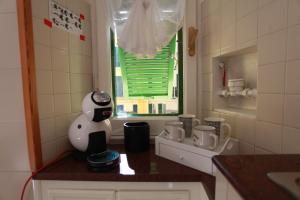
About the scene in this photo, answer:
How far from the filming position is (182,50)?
1.39 m

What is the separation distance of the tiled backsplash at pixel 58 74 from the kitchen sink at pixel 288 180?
0.98 meters

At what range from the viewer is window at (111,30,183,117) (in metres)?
1.44

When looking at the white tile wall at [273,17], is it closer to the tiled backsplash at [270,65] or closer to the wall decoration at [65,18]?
the tiled backsplash at [270,65]

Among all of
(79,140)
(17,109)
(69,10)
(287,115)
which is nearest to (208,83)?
(287,115)

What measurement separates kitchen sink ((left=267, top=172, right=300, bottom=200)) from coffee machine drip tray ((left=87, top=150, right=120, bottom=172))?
2.21 ft

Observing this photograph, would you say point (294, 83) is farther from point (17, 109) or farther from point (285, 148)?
point (17, 109)

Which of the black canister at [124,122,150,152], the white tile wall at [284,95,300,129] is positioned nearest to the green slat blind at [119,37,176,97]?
the black canister at [124,122,150,152]

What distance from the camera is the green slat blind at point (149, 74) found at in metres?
1.45

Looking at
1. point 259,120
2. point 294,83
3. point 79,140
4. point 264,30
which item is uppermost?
point 264,30


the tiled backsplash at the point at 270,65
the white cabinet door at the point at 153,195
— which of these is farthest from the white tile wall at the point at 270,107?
the white cabinet door at the point at 153,195

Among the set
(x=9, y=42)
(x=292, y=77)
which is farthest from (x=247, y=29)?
(x=9, y=42)

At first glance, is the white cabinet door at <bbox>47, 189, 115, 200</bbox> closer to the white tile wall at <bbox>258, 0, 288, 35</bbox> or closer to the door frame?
the door frame

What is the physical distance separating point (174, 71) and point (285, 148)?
0.94 metres

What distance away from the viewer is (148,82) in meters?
1.51
